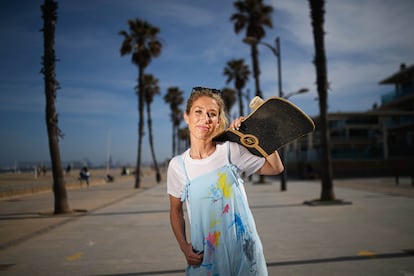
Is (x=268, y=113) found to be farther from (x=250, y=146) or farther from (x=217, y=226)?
(x=217, y=226)

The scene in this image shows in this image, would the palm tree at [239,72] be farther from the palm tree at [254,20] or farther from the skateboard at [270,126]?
the skateboard at [270,126]

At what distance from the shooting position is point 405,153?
105 ft

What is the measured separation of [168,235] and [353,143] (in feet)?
166

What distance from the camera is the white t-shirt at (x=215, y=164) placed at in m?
1.70

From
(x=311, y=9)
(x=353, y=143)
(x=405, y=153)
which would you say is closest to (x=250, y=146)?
(x=311, y=9)

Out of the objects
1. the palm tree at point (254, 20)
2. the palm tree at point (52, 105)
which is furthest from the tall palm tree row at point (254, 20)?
the palm tree at point (52, 105)

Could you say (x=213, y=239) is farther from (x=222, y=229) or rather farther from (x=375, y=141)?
(x=375, y=141)

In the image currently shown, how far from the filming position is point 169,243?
6.36 metres

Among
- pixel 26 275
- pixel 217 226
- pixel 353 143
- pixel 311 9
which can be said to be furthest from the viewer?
pixel 353 143

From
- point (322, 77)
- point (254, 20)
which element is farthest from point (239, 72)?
point (322, 77)

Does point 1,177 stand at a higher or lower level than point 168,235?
higher

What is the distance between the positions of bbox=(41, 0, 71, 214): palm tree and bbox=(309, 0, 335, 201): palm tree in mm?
10389

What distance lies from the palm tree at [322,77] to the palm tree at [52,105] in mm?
10389

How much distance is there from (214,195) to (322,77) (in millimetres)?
12848
